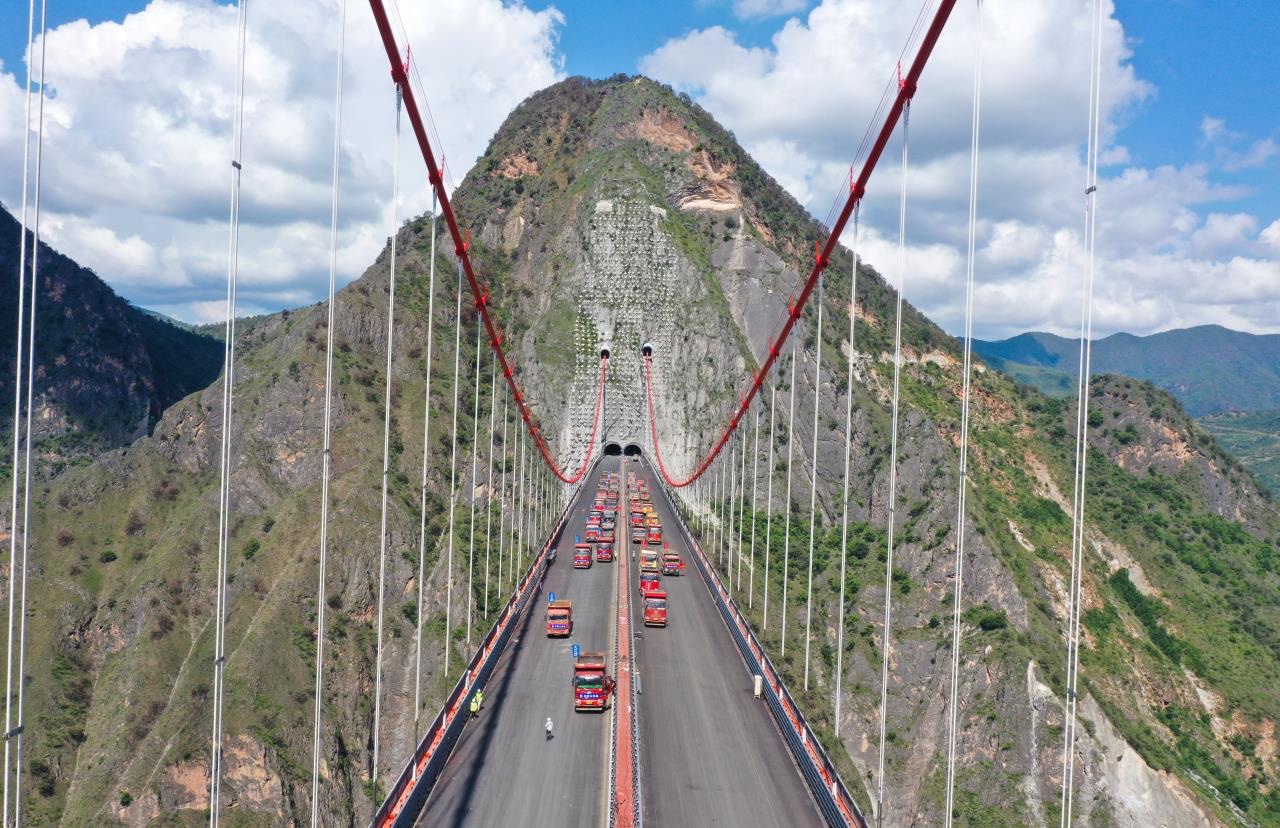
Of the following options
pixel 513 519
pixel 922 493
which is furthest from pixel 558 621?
pixel 922 493

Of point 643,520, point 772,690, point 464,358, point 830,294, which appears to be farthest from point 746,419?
point 772,690

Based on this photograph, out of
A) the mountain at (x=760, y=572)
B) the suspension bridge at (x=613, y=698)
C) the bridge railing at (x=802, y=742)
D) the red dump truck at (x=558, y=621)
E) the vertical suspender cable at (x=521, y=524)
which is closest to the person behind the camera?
the suspension bridge at (x=613, y=698)

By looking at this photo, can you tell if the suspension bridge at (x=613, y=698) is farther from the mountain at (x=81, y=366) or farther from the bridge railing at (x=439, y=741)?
the mountain at (x=81, y=366)

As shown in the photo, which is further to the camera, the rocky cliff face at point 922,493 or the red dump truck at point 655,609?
the rocky cliff face at point 922,493

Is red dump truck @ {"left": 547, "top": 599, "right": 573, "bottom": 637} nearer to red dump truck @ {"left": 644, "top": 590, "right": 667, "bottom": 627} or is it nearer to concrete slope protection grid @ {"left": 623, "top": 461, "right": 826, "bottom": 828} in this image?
concrete slope protection grid @ {"left": 623, "top": 461, "right": 826, "bottom": 828}

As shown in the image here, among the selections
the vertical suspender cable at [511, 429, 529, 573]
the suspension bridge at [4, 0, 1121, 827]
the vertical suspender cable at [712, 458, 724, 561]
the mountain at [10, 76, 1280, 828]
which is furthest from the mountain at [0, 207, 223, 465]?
the suspension bridge at [4, 0, 1121, 827]

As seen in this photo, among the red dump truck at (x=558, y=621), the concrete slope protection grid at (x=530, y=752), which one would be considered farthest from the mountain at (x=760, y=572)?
the concrete slope protection grid at (x=530, y=752)
